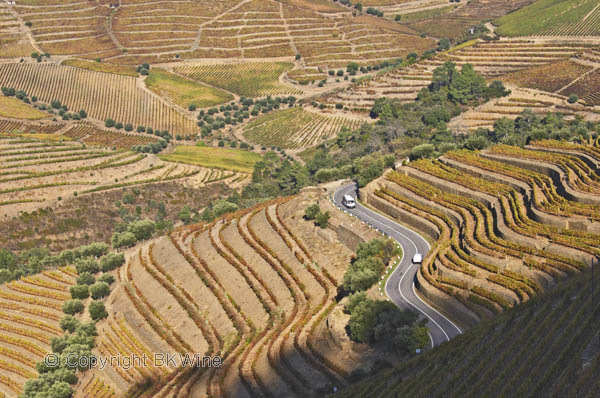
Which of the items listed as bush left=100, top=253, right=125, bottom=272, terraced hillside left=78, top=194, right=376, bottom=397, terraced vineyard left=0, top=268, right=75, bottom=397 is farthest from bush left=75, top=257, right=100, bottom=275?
terraced hillside left=78, top=194, right=376, bottom=397

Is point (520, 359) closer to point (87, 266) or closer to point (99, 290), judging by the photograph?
point (99, 290)

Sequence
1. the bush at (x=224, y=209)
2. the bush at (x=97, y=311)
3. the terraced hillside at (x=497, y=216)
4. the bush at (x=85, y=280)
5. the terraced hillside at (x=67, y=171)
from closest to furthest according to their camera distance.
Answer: the terraced hillside at (x=497, y=216) → the bush at (x=97, y=311) → the bush at (x=85, y=280) → the bush at (x=224, y=209) → the terraced hillside at (x=67, y=171)

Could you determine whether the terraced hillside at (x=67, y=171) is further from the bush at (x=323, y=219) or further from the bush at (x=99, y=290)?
the bush at (x=323, y=219)

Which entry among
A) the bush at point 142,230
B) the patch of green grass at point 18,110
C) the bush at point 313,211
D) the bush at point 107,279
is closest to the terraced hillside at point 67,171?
the patch of green grass at point 18,110

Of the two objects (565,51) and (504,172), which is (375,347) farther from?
(565,51)

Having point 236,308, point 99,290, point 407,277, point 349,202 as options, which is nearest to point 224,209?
point 99,290
